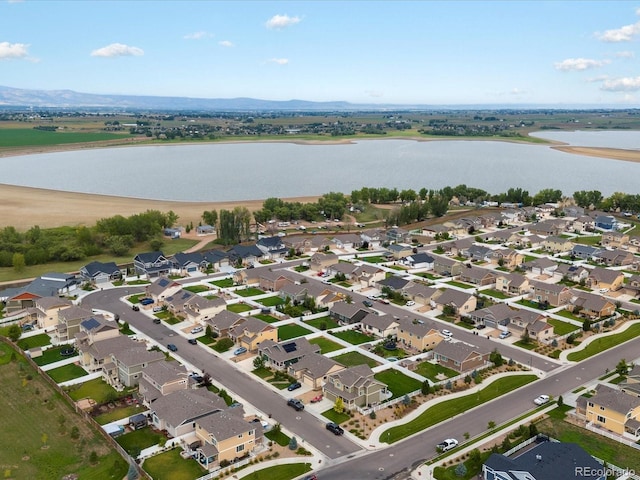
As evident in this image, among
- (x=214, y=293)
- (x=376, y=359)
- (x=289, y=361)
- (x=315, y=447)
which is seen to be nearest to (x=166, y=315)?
(x=214, y=293)

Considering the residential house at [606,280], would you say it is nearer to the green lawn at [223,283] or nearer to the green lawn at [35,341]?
the green lawn at [223,283]

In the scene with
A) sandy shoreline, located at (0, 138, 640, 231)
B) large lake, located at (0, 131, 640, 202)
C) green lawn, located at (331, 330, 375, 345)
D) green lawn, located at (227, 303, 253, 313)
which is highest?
large lake, located at (0, 131, 640, 202)

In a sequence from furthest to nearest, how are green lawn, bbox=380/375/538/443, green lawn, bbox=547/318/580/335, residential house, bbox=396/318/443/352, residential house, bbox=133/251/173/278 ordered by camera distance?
1. residential house, bbox=133/251/173/278
2. green lawn, bbox=547/318/580/335
3. residential house, bbox=396/318/443/352
4. green lawn, bbox=380/375/538/443

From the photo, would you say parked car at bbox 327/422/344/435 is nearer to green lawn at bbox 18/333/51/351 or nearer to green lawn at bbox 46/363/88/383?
green lawn at bbox 46/363/88/383

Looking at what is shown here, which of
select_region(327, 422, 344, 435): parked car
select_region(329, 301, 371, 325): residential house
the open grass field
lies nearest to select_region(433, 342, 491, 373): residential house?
select_region(329, 301, 371, 325): residential house

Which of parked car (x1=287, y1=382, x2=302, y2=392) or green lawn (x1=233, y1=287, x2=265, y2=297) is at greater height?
green lawn (x1=233, y1=287, x2=265, y2=297)

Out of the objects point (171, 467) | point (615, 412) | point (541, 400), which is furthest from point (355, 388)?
point (615, 412)

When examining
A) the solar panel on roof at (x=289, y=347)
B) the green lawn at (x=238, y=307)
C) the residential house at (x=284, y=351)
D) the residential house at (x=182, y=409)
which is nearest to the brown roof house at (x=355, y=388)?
the residential house at (x=284, y=351)
